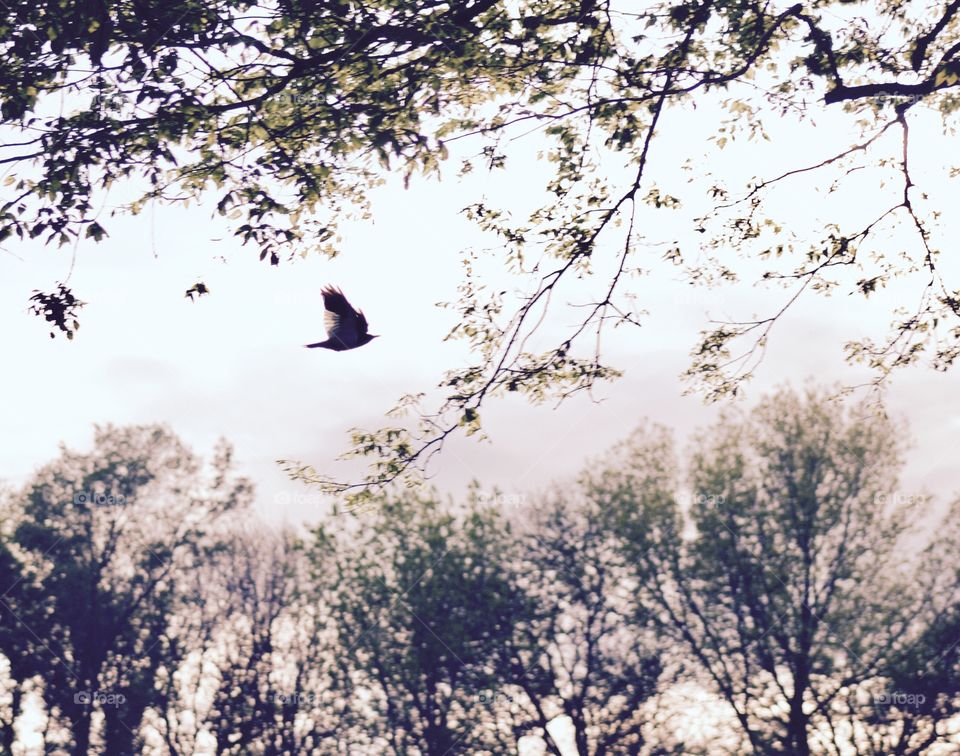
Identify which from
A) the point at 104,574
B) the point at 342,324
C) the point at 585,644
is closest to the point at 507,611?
the point at 585,644

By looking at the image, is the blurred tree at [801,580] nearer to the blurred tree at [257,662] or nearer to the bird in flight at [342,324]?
the blurred tree at [257,662]

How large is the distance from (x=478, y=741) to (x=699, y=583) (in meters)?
9.10

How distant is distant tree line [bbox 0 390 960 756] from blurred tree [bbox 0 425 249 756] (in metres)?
0.08

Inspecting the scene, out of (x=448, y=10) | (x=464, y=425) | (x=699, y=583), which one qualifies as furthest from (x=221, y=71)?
(x=699, y=583)

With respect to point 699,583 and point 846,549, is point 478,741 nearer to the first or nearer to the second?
point 699,583

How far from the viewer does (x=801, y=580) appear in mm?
28578

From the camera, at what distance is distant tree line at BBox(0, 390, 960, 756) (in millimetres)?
27500

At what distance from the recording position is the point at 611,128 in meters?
12.5

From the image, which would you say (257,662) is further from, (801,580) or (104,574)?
(801,580)

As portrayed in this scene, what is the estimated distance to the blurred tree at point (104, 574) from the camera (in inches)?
1275

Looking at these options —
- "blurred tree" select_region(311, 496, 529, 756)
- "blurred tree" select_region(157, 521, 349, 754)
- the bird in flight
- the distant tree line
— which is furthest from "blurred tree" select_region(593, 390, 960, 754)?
the bird in flight

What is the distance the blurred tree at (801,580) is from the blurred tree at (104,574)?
1734 centimetres

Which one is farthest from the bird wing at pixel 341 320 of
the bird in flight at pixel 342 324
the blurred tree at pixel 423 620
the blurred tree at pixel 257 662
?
the blurred tree at pixel 257 662

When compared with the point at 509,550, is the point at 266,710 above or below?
below
